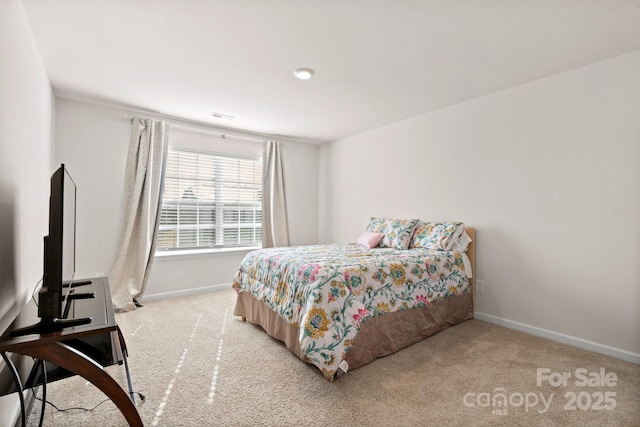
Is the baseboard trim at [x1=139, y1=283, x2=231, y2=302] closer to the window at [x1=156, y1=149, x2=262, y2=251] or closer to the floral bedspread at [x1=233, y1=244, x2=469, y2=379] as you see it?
the window at [x1=156, y1=149, x2=262, y2=251]

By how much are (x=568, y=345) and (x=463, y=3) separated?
8.95 ft

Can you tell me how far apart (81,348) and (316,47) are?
2292 millimetres

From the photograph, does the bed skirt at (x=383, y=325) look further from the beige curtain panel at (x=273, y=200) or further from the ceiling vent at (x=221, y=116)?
the ceiling vent at (x=221, y=116)

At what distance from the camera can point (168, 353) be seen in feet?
7.82

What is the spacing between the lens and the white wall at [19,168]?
1.49 metres

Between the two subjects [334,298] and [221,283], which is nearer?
[334,298]

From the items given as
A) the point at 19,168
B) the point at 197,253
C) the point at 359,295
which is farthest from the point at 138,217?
the point at 359,295

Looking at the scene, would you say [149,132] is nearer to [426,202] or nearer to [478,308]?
[426,202]

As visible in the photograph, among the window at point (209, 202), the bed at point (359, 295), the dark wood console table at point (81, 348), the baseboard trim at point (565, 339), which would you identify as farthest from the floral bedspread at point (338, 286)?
the window at point (209, 202)

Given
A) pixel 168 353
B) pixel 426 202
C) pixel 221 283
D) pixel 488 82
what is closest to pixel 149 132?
pixel 221 283

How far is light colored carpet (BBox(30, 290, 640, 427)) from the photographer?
1655mm

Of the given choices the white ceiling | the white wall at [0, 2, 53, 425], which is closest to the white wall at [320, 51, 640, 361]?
the white ceiling

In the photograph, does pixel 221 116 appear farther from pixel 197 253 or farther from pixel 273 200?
pixel 197 253

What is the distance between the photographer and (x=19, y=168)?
1796 millimetres
